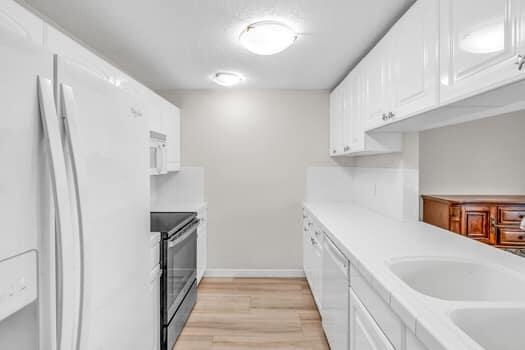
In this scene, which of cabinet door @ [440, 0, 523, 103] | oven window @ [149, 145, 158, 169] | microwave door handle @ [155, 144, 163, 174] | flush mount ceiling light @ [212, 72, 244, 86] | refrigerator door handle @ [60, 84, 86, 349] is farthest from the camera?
flush mount ceiling light @ [212, 72, 244, 86]

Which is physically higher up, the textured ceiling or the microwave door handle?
the textured ceiling

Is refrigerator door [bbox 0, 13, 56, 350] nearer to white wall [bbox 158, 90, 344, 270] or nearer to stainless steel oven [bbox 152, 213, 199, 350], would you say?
stainless steel oven [bbox 152, 213, 199, 350]

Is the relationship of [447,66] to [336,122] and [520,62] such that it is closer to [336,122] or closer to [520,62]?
[520,62]

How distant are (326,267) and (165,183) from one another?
227cm

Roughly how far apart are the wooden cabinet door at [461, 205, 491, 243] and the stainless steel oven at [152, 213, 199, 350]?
2.07m

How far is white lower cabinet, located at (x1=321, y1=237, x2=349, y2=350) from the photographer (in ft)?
5.61

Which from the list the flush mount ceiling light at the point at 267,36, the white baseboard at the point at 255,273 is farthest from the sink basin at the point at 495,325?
the white baseboard at the point at 255,273

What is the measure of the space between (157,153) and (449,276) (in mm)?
2313

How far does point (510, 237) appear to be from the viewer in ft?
7.39

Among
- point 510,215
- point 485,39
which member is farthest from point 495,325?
point 510,215

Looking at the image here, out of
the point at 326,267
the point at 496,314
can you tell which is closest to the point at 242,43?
the point at 326,267

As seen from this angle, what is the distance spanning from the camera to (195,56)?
8.50 ft

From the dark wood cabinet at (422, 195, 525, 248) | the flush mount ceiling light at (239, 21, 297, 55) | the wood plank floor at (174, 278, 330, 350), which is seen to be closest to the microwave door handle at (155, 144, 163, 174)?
the flush mount ceiling light at (239, 21, 297, 55)

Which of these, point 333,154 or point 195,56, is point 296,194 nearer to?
point 333,154
